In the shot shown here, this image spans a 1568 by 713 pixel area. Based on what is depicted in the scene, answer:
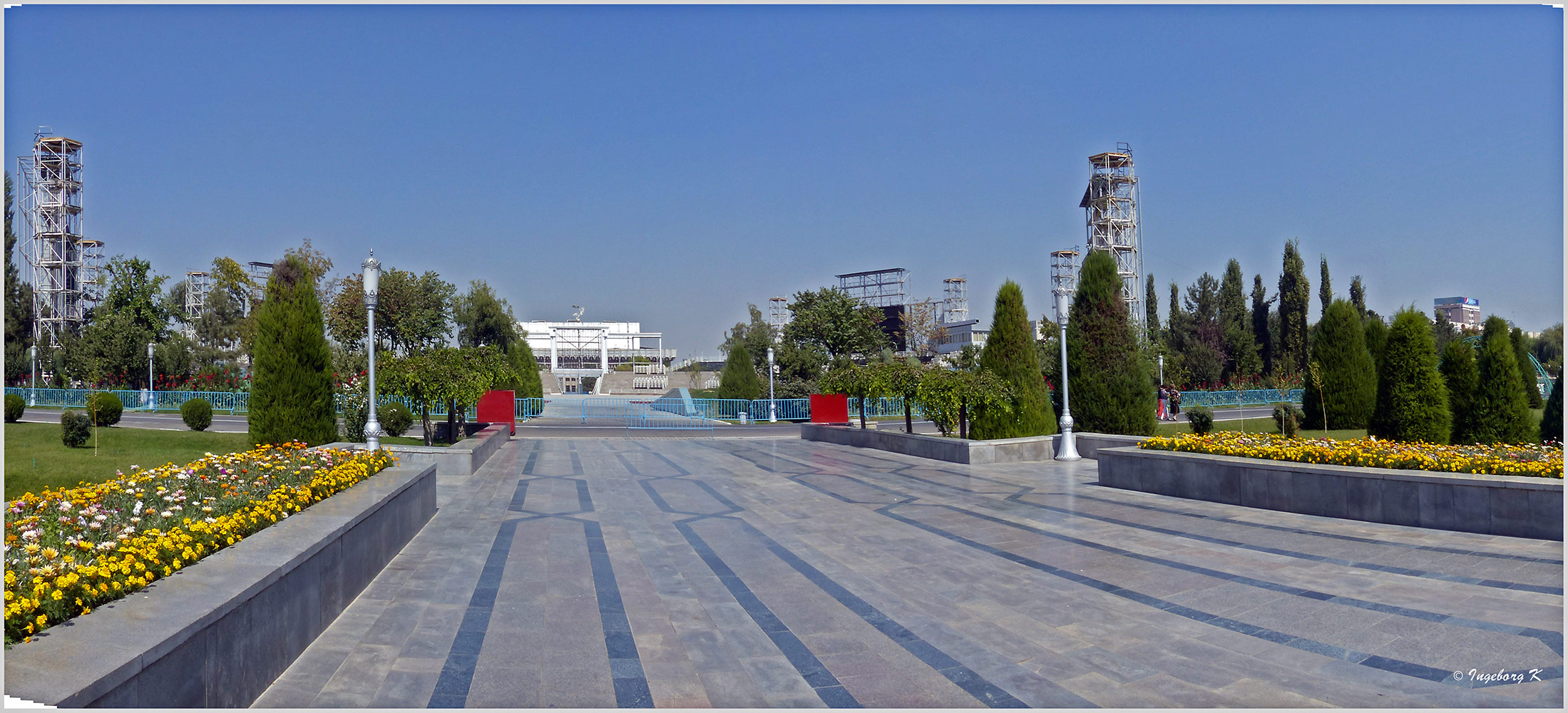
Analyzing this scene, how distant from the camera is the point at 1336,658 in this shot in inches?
193

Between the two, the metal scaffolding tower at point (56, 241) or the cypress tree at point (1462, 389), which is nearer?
the cypress tree at point (1462, 389)

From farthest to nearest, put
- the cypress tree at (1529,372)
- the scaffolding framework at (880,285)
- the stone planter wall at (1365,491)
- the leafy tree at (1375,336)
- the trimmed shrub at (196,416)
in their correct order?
the scaffolding framework at (880,285) < the cypress tree at (1529,372) < the trimmed shrub at (196,416) < the leafy tree at (1375,336) < the stone planter wall at (1365,491)

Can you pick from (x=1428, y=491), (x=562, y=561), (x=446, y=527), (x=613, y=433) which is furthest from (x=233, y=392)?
(x=1428, y=491)

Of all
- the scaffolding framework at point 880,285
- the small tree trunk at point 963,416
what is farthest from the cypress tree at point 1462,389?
the scaffolding framework at point 880,285

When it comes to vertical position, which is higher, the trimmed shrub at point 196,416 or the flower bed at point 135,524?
the trimmed shrub at point 196,416

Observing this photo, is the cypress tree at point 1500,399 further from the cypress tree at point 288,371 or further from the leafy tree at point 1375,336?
the cypress tree at point 288,371

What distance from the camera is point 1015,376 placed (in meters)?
16.2

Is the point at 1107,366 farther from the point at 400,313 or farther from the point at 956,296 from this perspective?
the point at 956,296

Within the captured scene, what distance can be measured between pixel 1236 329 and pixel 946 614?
160 ft

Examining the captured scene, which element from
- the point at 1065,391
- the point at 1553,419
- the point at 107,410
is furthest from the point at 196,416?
the point at 1553,419

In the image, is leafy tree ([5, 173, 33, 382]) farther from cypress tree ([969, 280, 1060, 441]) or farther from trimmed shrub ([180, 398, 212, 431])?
cypress tree ([969, 280, 1060, 441])

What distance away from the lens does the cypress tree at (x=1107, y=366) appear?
51.9ft

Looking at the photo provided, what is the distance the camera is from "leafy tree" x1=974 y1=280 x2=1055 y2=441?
16078mm

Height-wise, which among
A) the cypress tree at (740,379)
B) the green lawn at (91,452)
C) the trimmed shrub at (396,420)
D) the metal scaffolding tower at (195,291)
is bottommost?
the green lawn at (91,452)
